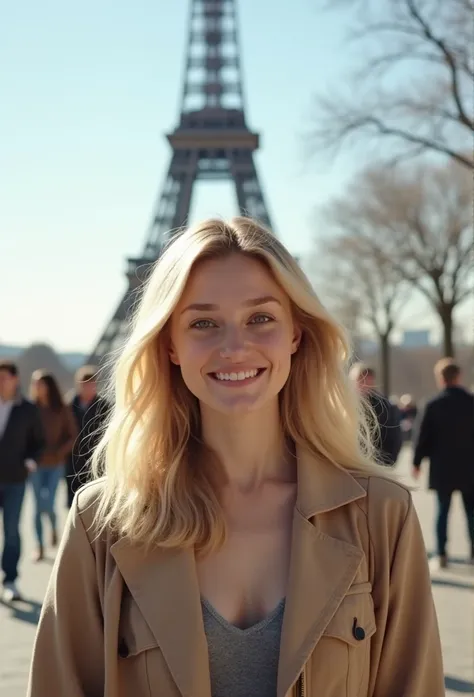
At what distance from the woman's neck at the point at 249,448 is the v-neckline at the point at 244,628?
0.32 meters

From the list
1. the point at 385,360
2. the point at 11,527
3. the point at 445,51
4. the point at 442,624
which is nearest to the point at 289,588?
the point at 442,624

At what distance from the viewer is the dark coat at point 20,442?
25.5 ft

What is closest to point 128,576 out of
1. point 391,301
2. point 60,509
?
point 60,509

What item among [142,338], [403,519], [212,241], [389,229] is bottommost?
[403,519]

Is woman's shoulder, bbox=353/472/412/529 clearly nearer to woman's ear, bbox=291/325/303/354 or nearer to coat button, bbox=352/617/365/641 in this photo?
coat button, bbox=352/617/365/641

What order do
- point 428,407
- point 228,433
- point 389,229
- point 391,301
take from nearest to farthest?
point 228,433
point 428,407
point 389,229
point 391,301

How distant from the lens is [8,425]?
7914mm

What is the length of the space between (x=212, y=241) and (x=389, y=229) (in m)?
27.8

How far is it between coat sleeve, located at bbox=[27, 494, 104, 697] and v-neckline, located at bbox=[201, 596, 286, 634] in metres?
0.24

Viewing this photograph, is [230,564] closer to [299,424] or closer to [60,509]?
[299,424]

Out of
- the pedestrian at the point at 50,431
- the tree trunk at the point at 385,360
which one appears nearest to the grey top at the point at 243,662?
the pedestrian at the point at 50,431

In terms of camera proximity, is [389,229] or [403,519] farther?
[389,229]

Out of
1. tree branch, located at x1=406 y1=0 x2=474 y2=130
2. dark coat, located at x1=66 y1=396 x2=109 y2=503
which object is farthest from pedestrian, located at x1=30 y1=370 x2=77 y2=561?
tree branch, located at x1=406 y1=0 x2=474 y2=130

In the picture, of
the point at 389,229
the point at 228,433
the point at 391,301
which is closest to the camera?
the point at 228,433
